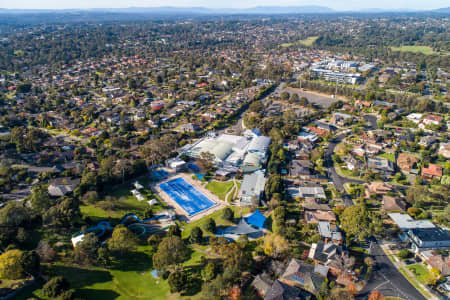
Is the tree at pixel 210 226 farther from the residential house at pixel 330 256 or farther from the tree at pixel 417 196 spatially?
the tree at pixel 417 196

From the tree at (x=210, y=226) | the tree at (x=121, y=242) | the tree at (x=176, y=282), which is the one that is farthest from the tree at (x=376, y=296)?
the tree at (x=121, y=242)

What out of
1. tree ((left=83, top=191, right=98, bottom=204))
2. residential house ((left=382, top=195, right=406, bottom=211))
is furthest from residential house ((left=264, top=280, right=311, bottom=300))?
tree ((left=83, top=191, right=98, bottom=204))

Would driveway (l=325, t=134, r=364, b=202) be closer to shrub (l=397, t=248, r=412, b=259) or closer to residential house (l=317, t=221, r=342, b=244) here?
residential house (l=317, t=221, r=342, b=244)

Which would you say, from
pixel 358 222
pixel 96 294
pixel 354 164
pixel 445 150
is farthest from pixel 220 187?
pixel 445 150

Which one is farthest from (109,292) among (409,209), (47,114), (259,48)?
(259,48)

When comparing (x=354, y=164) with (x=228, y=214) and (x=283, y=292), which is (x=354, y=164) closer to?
(x=228, y=214)

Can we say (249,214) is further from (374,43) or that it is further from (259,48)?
(374,43)

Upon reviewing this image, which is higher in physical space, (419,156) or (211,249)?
(419,156)
